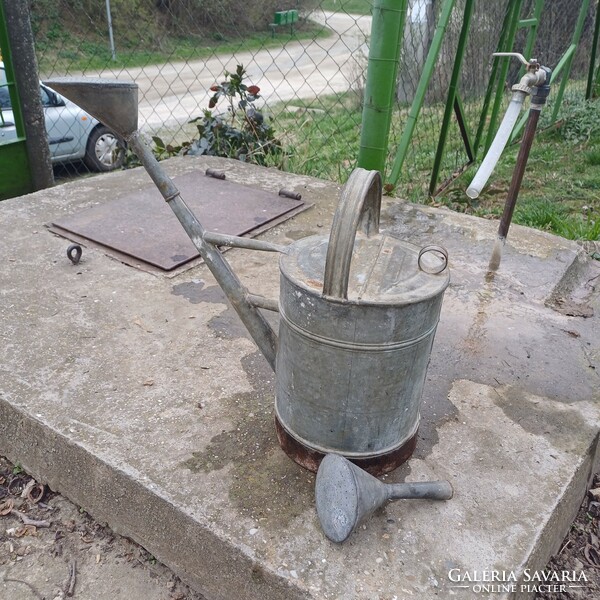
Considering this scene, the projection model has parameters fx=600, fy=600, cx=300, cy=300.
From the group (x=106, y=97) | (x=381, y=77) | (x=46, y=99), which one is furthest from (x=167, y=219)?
(x=46, y=99)

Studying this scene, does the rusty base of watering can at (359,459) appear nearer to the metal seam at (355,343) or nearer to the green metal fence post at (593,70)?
the metal seam at (355,343)

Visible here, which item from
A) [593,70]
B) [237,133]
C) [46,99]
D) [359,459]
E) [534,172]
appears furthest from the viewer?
[593,70]

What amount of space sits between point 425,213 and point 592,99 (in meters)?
4.64

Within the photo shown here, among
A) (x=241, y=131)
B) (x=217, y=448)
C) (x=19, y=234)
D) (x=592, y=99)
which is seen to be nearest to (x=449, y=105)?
(x=241, y=131)

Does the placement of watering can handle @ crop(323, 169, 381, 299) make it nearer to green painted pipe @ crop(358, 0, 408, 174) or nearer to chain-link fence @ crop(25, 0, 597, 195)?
green painted pipe @ crop(358, 0, 408, 174)

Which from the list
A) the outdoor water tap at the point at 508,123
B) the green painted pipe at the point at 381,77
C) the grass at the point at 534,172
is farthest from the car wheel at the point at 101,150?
the outdoor water tap at the point at 508,123

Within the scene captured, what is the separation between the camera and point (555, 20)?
18.4 feet

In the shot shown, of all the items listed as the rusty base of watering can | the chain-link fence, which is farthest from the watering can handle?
the chain-link fence

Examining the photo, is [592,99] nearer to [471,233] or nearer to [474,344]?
[471,233]

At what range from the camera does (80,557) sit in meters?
1.60

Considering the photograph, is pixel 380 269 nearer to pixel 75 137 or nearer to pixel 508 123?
pixel 508 123

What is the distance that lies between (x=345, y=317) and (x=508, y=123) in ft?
3.36

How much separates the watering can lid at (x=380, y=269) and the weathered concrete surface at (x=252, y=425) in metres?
0.54

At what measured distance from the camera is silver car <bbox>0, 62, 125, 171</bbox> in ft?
17.8
